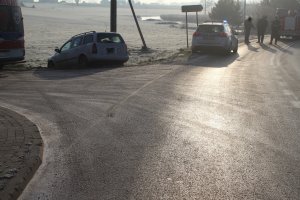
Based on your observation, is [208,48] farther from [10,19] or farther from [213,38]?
[10,19]

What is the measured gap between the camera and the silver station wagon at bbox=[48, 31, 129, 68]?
1959 cm

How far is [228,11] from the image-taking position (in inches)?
3162

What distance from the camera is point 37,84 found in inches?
569

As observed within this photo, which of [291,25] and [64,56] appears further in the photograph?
[291,25]

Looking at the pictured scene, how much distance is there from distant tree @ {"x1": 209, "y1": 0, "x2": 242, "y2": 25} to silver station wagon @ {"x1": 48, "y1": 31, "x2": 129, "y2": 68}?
61.7 m

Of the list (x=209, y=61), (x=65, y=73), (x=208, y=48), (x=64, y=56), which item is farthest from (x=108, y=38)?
(x=208, y=48)

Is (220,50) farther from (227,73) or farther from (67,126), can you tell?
(67,126)

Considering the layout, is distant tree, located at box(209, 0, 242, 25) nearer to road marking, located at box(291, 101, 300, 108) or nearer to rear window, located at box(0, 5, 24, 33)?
rear window, located at box(0, 5, 24, 33)

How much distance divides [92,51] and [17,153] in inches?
527

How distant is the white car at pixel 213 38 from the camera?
24.6 metres

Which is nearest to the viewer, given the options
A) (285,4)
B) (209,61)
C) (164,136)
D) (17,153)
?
(17,153)

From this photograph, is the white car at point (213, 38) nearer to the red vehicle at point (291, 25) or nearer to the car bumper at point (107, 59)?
the car bumper at point (107, 59)

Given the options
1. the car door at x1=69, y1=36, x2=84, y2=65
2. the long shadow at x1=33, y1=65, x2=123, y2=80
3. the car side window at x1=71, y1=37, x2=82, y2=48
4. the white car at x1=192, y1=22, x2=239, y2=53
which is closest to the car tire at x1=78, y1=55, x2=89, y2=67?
the car door at x1=69, y1=36, x2=84, y2=65

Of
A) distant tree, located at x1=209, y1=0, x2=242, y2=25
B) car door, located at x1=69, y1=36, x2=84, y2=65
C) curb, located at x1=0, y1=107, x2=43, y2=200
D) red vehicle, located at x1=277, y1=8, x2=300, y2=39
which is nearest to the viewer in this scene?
curb, located at x1=0, y1=107, x2=43, y2=200
